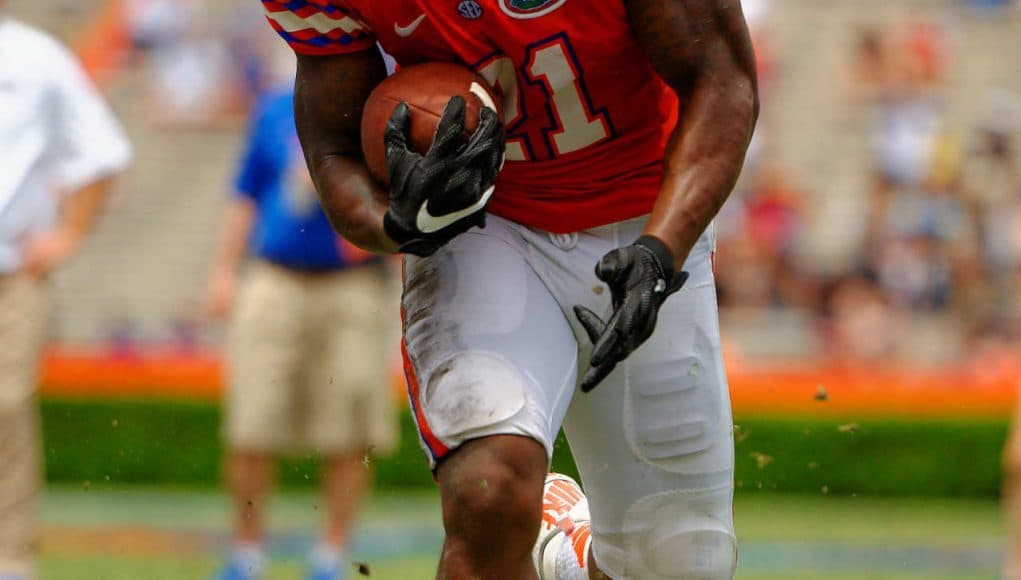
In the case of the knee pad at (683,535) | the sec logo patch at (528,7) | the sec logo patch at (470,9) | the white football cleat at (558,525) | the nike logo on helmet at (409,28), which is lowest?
the white football cleat at (558,525)

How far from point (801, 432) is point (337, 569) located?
4.23 meters

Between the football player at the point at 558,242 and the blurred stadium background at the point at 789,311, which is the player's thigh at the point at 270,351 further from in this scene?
the football player at the point at 558,242

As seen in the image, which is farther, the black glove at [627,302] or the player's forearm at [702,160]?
the player's forearm at [702,160]

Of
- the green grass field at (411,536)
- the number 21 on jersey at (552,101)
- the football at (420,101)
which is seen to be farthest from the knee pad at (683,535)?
the green grass field at (411,536)

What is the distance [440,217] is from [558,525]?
131cm

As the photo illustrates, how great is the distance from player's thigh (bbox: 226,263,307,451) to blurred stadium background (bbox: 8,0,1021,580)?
660mm

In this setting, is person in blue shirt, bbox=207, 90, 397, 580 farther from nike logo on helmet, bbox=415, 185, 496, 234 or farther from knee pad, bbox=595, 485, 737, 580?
nike logo on helmet, bbox=415, 185, 496, 234

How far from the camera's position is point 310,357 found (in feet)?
24.1

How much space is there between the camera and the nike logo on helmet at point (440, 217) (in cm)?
329

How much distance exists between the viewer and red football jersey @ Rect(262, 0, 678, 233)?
11.5 feet

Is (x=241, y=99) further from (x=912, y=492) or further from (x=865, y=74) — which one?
(x=912, y=492)

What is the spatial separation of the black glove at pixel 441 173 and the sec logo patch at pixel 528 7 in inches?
9.3

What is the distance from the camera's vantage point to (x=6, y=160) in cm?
566

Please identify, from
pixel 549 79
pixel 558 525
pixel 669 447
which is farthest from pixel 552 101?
pixel 558 525
